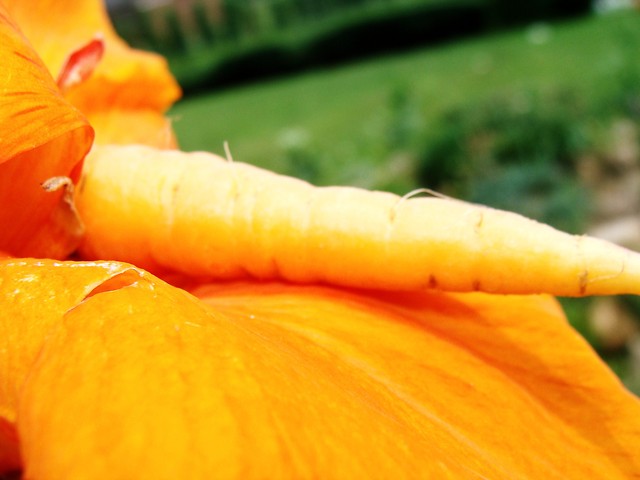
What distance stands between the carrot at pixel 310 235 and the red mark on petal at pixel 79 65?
0.42 feet

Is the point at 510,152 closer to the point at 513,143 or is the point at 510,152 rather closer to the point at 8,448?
the point at 513,143

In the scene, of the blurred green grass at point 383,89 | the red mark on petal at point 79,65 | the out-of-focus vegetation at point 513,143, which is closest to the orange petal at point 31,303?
the red mark on petal at point 79,65

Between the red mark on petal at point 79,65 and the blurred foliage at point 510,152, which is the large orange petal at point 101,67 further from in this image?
the blurred foliage at point 510,152

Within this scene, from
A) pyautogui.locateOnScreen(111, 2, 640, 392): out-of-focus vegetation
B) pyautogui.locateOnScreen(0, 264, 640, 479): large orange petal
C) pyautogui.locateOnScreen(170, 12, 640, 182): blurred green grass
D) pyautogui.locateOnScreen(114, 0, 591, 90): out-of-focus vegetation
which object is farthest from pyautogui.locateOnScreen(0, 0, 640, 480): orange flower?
pyautogui.locateOnScreen(114, 0, 591, 90): out-of-focus vegetation

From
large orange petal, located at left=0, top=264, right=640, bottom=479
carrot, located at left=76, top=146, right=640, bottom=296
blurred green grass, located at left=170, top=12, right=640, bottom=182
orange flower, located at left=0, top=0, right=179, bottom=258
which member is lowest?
large orange petal, located at left=0, top=264, right=640, bottom=479

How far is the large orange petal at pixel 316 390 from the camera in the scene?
0.36 metres

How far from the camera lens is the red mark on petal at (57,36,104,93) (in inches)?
33.5

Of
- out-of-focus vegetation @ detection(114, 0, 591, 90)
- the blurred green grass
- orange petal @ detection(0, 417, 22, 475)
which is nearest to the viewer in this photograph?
orange petal @ detection(0, 417, 22, 475)

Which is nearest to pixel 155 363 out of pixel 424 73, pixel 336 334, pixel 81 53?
pixel 336 334

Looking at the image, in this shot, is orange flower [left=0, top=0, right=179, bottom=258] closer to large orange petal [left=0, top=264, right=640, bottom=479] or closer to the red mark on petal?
the red mark on petal

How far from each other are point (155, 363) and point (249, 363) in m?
0.05

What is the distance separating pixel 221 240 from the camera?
2.30 feet

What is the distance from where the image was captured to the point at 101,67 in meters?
1.00

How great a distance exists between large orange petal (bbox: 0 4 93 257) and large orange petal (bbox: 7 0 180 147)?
26 centimetres
